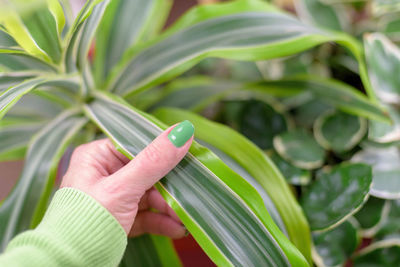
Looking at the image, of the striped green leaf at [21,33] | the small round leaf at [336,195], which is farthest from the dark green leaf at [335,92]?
the striped green leaf at [21,33]

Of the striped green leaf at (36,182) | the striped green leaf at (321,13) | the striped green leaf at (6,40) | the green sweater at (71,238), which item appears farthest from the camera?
the striped green leaf at (321,13)

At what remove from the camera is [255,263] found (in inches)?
19.9

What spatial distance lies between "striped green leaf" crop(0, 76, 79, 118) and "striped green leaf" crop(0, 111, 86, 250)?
0.10m

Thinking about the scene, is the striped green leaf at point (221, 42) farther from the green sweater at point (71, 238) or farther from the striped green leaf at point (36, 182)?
the green sweater at point (71, 238)

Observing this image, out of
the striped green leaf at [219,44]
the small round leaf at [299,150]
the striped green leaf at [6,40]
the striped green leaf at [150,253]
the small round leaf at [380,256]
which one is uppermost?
the striped green leaf at [6,40]

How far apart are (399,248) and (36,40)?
0.72 metres

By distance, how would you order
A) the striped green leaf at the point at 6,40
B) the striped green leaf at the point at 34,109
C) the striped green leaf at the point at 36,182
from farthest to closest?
the striped green leaf at the point at 34,109
the striped green leaf at the point at 36,182
the striped green leaf at the point at 6,40

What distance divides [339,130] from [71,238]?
58cm

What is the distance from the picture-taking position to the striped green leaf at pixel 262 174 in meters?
0.59

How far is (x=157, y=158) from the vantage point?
48 cm

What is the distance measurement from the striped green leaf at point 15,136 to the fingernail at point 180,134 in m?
0.40

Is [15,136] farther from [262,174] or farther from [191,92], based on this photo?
[262,174]

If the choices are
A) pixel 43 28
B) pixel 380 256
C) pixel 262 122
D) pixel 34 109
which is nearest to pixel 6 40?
pixel 43 28

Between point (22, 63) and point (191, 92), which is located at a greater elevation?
point (22, 63)
